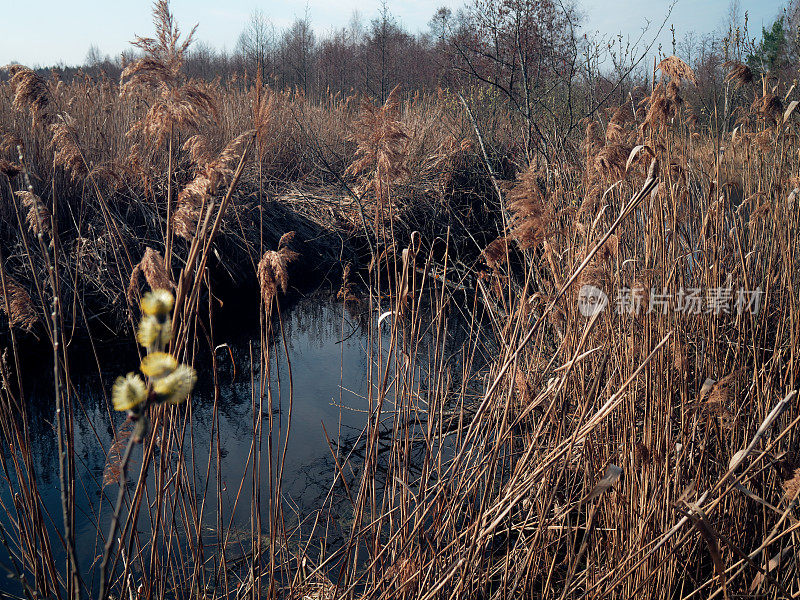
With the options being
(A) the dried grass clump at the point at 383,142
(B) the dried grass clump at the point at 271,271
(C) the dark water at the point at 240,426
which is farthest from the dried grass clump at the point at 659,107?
(B) the dried grass clump at the point at 271,271

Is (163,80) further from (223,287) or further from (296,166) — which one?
(296,166)

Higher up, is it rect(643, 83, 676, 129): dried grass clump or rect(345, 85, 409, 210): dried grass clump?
rect(643, 83, 676, 129): dried grass clump

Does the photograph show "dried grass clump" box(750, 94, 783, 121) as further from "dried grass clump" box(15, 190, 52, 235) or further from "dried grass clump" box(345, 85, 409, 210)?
"dried grass clump" box(15, 190, 52, 235)

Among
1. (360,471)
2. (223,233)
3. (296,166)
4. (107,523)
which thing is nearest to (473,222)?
(296,166)

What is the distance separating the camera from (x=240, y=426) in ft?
9.84

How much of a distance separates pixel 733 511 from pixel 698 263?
786mm

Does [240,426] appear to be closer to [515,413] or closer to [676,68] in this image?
[515,413]

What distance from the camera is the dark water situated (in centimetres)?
229

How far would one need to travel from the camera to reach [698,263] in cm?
202

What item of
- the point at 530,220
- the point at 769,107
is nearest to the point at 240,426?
the point at 530,220

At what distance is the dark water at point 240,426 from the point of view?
2.29m

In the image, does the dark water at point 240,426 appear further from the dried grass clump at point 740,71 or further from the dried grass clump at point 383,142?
the dried grass clump at point 740,71

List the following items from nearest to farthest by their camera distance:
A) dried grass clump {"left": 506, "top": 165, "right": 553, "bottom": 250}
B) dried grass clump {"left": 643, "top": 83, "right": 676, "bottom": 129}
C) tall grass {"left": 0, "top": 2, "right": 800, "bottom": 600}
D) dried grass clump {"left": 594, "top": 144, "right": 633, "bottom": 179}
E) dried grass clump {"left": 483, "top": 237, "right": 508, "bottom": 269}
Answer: tall grass {"left": 0, "top": 2, "right": 800, "bottom": 600} → dried grass clump {"left": 506, "top": 165, "right": 553, "bottom": 250} → dried grass clump {"left": 483, "top": 237, "right": 508, "bottom": 269} → dried grass clump {"left": 594, "top": 144, "right": 633, "bottom": 179} → dried grass clump {"left": 643, "top": 83, "right": 676, "bottom": 129}

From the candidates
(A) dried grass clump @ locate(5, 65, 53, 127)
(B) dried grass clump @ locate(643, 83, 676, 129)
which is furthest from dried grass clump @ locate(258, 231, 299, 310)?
(B) dried grass clump @ locate(643, 83, 676, 129)
